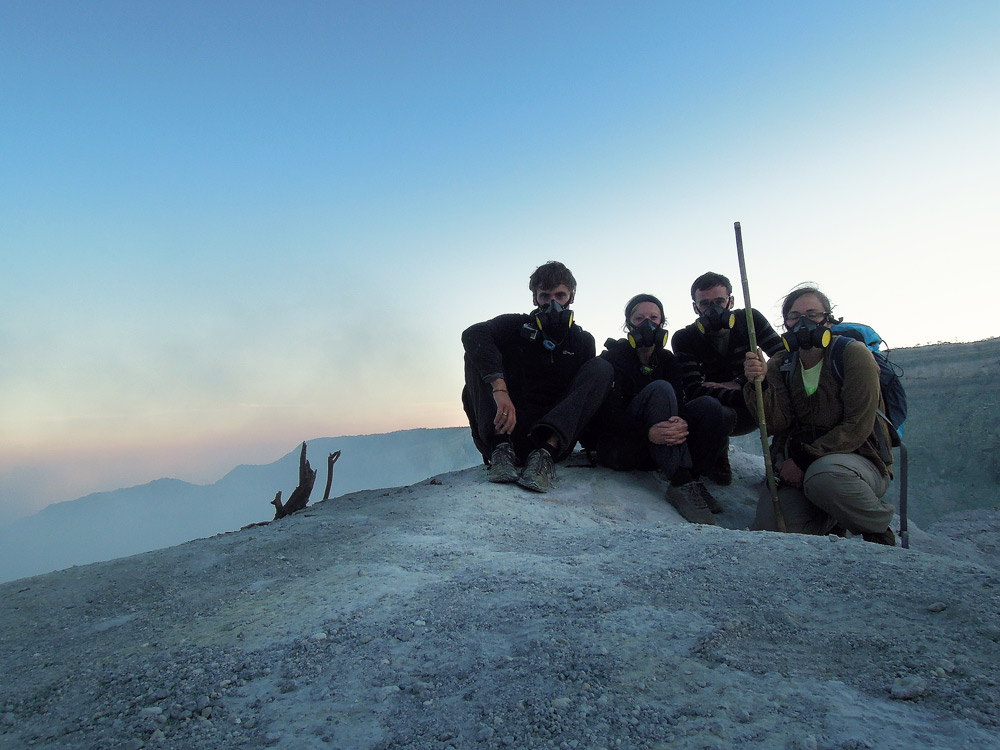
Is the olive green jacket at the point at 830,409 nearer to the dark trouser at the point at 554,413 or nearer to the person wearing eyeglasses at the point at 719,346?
the person wearing eyeglasses at the point at 719,346

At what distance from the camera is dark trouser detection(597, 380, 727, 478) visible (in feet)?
15.3

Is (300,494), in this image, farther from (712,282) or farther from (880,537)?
(880,537)

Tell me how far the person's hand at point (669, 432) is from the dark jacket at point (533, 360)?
868 millimetres

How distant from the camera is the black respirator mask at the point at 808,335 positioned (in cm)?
388

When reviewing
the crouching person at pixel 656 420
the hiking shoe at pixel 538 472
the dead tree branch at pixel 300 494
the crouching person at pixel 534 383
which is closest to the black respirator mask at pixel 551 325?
the crouching person at pixel 534 383

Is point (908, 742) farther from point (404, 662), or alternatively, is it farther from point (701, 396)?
point (701, 396)

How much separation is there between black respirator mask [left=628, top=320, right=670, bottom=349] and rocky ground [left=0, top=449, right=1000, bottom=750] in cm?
208

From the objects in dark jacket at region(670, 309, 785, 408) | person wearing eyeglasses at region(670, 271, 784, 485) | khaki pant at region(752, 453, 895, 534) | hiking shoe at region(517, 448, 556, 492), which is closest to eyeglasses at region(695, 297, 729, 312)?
person wearing eyeglasses at region(670, 271, 784, 485)

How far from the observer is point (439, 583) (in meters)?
2.48

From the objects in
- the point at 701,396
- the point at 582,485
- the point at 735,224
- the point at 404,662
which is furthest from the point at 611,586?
the point at 735,224

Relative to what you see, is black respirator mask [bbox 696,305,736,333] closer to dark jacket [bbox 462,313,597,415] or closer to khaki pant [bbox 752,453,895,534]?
dark jacket [bbox 462,313,597,415]

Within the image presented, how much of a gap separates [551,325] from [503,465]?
4.06 ft

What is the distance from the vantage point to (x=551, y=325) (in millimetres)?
4863

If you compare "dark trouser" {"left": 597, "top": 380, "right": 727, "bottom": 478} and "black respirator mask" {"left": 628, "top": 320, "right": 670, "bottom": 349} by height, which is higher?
"black respirator mask" {"left": 628, "top": 320, "right": 670, "bottom": 349}
